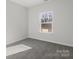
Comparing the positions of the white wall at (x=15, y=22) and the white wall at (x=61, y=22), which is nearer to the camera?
the white wall at (x=61, y=22)

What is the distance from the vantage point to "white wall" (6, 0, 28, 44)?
4133mm

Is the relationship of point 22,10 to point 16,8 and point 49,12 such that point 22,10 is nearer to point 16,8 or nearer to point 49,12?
point 16,8

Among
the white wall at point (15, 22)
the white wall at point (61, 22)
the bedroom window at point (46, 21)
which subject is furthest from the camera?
the bedroom window at point (46, 21)

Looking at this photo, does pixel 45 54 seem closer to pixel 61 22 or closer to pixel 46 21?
pixel 61 22

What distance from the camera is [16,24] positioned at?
4.79m

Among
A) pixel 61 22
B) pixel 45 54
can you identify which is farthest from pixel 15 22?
pixel 45 54

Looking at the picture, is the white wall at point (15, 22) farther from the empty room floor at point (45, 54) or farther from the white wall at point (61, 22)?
the empty room floor at point (45, 54)

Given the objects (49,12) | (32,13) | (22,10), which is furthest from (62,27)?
(22,10)

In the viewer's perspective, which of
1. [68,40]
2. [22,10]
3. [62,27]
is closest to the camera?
[68,40]

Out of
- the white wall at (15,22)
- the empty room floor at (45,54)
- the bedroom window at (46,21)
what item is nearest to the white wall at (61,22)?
the bedroom window at (46,21)

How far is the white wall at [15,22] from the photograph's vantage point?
4133 millimetres

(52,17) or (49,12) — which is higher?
(49,12)

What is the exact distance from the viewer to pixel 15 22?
4699 millimetres
